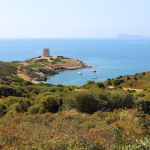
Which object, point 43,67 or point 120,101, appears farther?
point 43,67

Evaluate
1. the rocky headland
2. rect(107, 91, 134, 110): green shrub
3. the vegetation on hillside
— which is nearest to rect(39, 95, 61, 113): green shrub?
the vegetation on hillside

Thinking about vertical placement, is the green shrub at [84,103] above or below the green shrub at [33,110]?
Result: above

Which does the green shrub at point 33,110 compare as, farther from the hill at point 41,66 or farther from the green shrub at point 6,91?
the hill at point 41,66

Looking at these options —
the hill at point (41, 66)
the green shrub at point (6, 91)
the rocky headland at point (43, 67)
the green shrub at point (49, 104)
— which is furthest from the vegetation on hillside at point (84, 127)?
the hill at point (41, 66)

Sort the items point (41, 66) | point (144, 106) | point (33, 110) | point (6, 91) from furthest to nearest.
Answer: point (41, 66)
point (6, 91)
point (33, 110)
point (144, 106)

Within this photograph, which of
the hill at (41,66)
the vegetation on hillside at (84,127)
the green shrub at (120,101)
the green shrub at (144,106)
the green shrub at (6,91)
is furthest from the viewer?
the hill at (41,66)

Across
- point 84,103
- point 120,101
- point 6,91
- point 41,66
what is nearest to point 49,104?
point 84,103

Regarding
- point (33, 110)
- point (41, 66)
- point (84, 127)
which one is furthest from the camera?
point (41, 66)

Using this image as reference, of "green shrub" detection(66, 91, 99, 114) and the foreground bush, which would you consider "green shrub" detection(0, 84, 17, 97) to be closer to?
"green shrub" detection(66, 91, 99, 114)

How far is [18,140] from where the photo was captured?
292 inches

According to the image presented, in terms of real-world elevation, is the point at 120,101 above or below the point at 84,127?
below

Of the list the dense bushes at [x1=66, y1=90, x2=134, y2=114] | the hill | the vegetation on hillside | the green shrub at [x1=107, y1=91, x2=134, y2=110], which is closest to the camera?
the vegetation on hillside

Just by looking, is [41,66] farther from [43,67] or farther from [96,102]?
[96,102]

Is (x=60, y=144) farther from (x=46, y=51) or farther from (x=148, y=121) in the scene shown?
(x=46, y=51)
